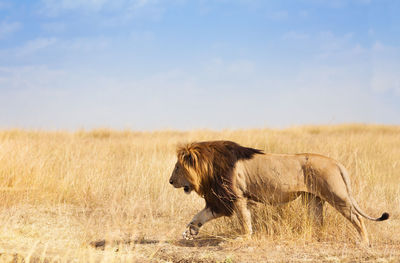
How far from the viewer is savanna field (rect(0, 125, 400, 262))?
184 inches

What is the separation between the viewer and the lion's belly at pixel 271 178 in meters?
4.87

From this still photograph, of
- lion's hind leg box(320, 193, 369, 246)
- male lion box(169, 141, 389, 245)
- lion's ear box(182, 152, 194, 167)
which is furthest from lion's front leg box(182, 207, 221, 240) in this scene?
lion's hind leg box(320, 193, 369, 246)

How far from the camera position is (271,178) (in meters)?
4.95

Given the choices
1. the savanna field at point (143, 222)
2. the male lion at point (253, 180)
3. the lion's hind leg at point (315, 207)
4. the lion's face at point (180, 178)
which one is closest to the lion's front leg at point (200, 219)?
the male lion at point (253, 180)

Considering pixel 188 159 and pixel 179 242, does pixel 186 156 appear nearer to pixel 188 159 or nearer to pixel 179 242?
pixel 188 159

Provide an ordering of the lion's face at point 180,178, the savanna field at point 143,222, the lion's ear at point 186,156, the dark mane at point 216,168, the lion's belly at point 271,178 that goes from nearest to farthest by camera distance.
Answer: the savanna field at point 143,222, the lion's belly at point 271,178, the dark mane at point 216,168, the lion's ear at point 186,156, the lion's face at point 180,178

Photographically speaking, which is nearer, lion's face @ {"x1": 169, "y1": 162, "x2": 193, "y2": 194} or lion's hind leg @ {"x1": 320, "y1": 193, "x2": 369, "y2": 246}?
lion's hind leg @ {"x1": 320, "y1": 193, "x2": 369, "y2": 246}

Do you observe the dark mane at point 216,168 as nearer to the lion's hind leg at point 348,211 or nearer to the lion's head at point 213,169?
the lion's head at point 213,169

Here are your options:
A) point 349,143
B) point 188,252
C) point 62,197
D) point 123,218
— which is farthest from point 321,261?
point 349,143

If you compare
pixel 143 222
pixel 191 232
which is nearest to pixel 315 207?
pixel 191 232

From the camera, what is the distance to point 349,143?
13.2 metres

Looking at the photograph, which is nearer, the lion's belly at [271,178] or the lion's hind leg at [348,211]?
the lion's hind leg at [348,211]

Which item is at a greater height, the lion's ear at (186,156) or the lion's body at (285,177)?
the lion's ear at (186,156)

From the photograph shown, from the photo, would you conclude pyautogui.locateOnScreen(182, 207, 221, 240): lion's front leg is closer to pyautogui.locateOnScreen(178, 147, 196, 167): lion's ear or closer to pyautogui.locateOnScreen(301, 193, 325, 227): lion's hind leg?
pyautogui.locateOnScreen(178, 147, 196, 167): lion's ear
